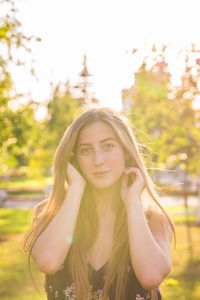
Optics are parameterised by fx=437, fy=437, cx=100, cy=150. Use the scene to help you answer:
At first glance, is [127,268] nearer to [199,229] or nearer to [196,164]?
[196,164]

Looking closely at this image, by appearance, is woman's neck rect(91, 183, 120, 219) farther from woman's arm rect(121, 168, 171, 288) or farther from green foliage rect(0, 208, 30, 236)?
green foliage rect(0, 208, 30, 236)

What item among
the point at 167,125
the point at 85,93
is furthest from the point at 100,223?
the point at 85,93

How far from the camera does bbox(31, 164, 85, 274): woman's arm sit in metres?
2.70

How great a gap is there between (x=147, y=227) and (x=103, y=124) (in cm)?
77

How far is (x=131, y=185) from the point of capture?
297 centimetres

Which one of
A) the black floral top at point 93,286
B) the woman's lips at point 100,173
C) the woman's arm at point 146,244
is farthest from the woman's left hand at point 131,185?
the black floral top at point 93,286

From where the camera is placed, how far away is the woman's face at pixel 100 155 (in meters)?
2.92

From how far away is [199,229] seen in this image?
1617 centimetres

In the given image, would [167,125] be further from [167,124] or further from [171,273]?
[171,273]

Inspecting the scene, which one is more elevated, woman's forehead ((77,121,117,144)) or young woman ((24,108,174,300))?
woman's forehead ((77,121,117,144))

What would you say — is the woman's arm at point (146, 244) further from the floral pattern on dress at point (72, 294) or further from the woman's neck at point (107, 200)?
the floral pattern on dress at point (72, 294)

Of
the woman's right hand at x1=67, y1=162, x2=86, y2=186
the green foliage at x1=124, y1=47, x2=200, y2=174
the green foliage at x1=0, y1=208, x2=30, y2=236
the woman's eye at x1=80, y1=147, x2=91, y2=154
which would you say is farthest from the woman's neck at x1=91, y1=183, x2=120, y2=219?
the green foliage at x1=0, y1=208, x2=30, y2=236

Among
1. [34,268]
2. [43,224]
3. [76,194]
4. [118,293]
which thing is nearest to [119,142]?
[76,194]

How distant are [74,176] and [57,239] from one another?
471 mm
